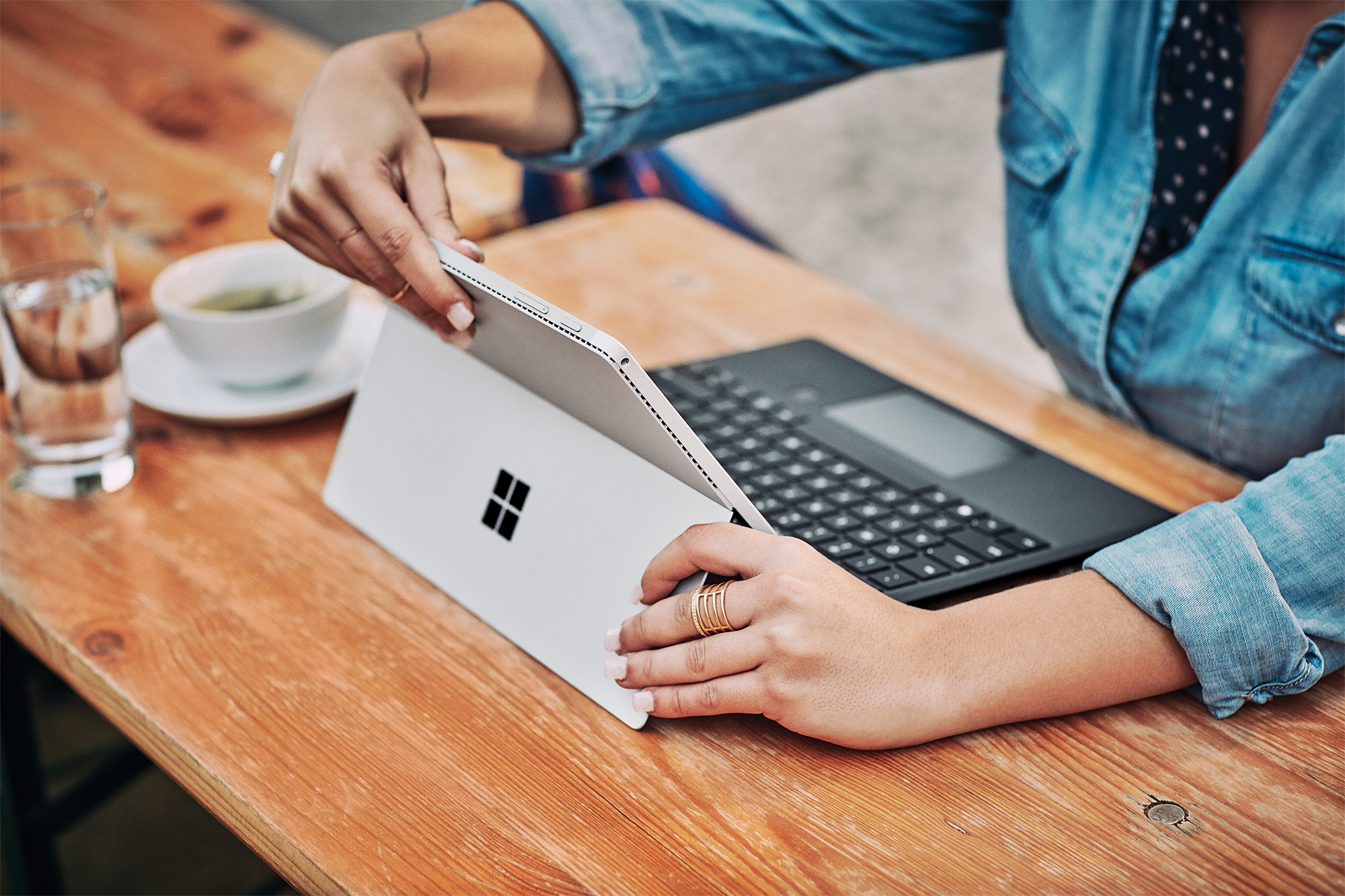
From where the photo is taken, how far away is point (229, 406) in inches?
33.5

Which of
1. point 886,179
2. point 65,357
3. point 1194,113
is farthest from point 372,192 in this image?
point 886,179

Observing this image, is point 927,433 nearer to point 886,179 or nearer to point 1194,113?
point 1194,113

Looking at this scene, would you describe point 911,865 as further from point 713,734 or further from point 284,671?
point 284,671

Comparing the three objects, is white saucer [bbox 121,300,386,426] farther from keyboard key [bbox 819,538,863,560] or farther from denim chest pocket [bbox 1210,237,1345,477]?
denim chest pocket [bbox 1210,237,1345,477]

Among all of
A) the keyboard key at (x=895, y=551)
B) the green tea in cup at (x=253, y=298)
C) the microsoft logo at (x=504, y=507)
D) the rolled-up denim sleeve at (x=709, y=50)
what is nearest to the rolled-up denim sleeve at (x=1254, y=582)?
the keyboard key at (x=895, y=551)

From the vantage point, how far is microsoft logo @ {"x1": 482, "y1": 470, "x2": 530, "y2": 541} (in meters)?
0.65

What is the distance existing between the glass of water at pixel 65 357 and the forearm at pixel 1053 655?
583 millimetres

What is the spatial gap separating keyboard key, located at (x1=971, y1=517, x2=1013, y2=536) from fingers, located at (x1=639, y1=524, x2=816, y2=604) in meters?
0.16

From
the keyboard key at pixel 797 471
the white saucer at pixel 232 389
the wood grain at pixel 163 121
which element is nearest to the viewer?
the keyboard key at pixel 797 471

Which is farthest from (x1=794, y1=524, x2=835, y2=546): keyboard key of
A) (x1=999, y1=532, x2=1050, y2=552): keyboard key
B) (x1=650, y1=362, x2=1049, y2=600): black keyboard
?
(x1=999, y1=532, x2=1050, y2=552): keyboard key

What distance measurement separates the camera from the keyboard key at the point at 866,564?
641mm

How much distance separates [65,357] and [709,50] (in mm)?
545

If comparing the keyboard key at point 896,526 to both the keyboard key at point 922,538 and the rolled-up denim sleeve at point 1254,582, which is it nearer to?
the keyboard key at point 922,538

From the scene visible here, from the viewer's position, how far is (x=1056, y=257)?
0.92 metres
